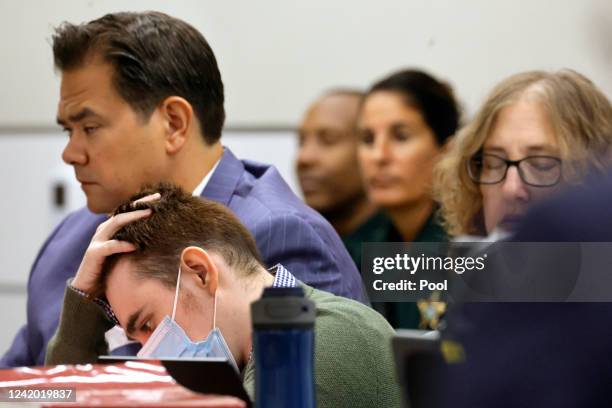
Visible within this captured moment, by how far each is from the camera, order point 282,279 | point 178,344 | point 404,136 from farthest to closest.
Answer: point 404,136
point 282,279
point 178,344

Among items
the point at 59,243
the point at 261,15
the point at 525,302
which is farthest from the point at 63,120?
the point at 525,302

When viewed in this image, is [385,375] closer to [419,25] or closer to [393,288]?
[393,288]

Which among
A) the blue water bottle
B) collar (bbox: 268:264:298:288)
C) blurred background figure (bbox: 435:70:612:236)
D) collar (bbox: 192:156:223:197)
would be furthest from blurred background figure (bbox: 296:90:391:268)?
the blue water bottle

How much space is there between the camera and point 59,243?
204cm

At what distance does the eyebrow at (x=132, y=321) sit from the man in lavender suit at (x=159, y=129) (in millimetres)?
350

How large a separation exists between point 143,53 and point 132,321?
0.51m

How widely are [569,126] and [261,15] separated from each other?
2.89 ft

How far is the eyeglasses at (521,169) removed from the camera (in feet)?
5.21

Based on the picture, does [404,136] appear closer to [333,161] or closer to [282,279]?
[333,161]

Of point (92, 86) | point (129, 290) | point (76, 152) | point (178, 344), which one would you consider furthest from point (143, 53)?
point (178, 344)

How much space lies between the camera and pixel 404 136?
2.51 metres

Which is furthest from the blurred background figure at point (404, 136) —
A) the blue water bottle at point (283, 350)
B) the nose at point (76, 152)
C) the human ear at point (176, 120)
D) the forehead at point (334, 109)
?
the blue water bottle at point (283, 350)

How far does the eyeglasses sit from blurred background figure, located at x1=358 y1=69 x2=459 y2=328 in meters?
0.45

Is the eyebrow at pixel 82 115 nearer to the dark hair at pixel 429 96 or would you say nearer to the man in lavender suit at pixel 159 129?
the man in lavender suit at pixel 159 129
